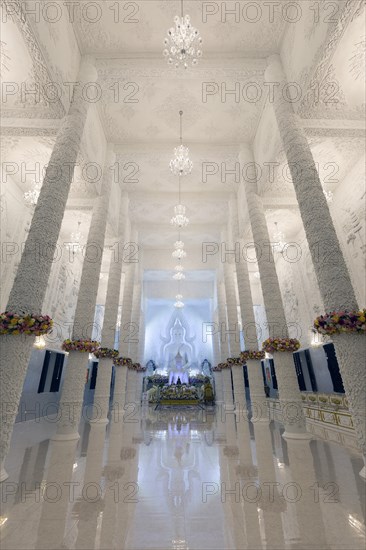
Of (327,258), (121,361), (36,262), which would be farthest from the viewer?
(121,361)

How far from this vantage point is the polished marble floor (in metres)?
2.62

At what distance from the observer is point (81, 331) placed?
8258 millimetres

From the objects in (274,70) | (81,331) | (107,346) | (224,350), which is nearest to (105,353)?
(107,346)

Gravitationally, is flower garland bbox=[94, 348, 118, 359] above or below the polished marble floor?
above

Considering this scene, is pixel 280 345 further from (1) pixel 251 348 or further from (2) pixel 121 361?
(2) pixel 121 361

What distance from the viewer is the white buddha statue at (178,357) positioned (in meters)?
32.4

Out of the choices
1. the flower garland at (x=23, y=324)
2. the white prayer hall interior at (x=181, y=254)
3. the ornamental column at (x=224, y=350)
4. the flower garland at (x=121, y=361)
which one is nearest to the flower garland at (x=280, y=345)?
the white prayer hall interior at (x=181, y=254)

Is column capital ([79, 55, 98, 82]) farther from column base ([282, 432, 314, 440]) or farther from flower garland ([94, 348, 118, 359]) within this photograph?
column base ([282, 432, 314, 440])

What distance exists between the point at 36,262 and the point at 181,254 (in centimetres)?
1143

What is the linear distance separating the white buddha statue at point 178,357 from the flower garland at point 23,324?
29.2 meters

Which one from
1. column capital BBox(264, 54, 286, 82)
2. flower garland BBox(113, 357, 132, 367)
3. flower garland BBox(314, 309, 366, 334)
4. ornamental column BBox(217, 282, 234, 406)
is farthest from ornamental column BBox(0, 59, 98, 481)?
ornamental column BBox(217, 282, 234, 406)

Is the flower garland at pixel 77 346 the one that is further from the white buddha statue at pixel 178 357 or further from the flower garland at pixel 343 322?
the white buddha statue at pixel 178 357

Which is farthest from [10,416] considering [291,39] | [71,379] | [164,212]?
[164,212]

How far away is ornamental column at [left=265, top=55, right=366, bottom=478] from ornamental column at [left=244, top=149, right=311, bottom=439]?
2797mm
